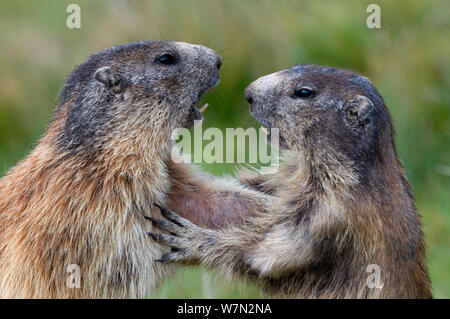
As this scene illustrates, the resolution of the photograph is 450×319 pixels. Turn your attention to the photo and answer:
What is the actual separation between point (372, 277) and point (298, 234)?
0.59 metres

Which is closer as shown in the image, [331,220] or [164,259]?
[331,220]

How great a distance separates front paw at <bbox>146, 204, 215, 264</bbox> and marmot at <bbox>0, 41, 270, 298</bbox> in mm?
86

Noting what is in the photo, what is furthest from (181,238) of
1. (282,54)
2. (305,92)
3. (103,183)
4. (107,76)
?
(282,54)

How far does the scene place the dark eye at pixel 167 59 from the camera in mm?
5961

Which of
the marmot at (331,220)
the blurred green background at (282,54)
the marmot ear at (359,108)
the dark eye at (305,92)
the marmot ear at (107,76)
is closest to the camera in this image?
the marmot at (331,220)

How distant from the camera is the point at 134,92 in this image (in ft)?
19.1

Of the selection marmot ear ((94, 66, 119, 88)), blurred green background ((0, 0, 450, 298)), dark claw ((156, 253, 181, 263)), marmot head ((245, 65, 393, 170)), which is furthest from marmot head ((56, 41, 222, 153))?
blurred green background ((0, 0, 450, 298))

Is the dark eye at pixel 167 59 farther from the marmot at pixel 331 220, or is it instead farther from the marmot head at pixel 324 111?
the marmot at pixel 331 220

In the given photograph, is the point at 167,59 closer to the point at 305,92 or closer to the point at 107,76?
the point at 107,76

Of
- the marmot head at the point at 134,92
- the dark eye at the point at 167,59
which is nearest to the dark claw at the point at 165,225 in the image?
the marmot head at the point at 134,92

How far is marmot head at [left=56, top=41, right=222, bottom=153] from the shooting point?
5.71m

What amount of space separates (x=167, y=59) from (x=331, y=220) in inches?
67.3

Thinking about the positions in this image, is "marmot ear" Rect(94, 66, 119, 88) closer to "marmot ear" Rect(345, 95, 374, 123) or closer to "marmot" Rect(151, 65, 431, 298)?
"marmot" Rect(151, 65, 431, 298)

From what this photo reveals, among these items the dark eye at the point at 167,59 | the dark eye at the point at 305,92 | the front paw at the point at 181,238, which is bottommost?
the front paw at the point at 181,238
